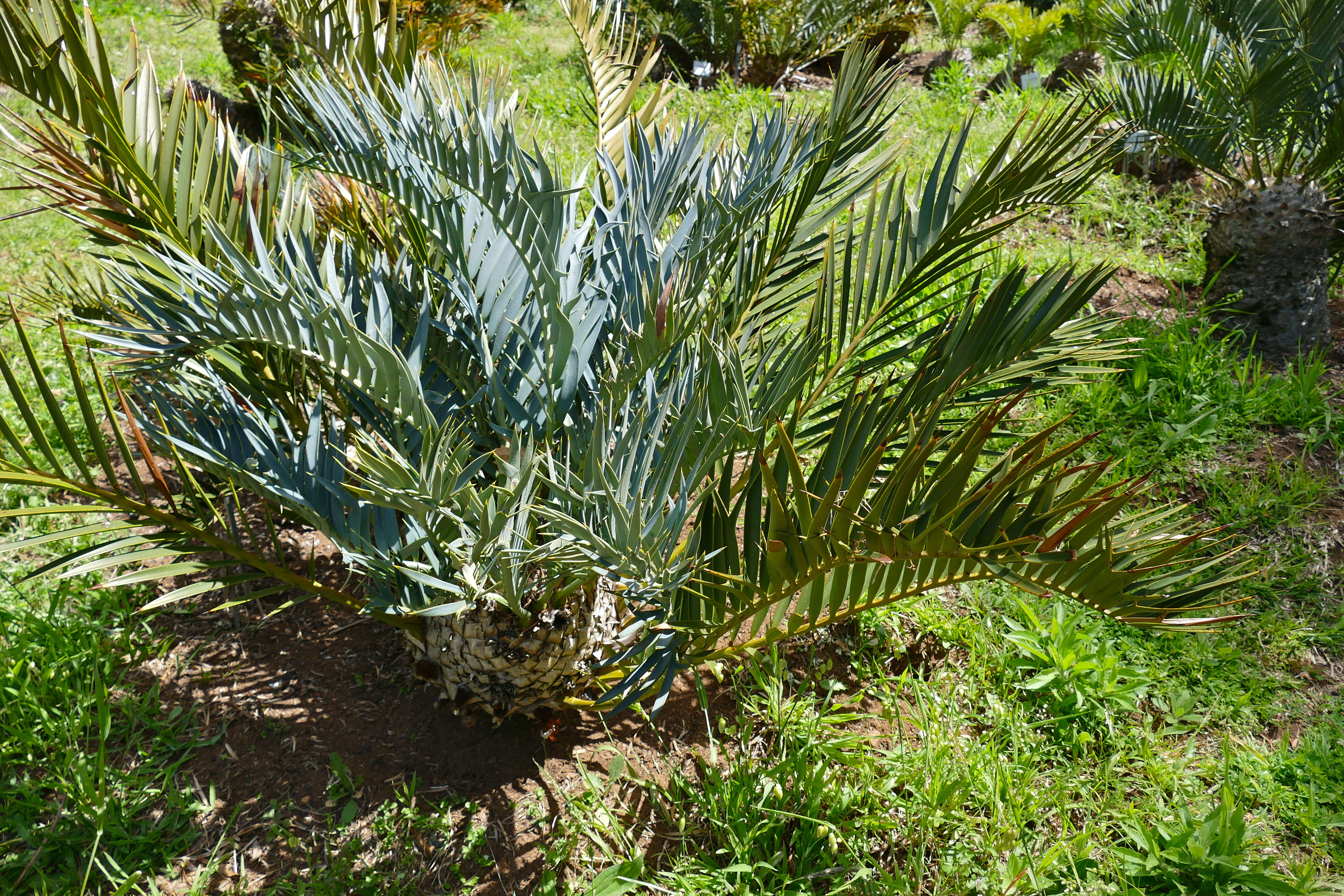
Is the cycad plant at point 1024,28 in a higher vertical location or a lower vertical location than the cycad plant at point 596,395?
higher

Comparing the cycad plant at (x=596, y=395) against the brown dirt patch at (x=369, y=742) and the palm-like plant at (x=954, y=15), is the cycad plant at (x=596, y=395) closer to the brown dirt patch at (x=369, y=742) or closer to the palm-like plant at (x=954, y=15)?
the brown dirt patch at (x=369, y=742)

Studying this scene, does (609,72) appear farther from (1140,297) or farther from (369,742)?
(1140,297)

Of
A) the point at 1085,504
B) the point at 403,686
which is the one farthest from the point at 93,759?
the point at 1085,504

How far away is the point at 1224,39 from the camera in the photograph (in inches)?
123

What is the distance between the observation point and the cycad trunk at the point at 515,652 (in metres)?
1.55

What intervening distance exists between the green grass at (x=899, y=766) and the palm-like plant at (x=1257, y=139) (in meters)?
1.01

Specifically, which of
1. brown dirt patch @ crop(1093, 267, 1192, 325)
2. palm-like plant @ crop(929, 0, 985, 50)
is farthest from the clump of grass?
palm-like plant @ crop(929, 0, 985, 50)

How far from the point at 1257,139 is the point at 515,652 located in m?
3.08

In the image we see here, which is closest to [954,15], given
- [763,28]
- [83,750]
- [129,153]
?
[763,28]

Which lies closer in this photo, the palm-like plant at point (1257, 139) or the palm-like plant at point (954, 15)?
the palm-like plant at point (1257, 139)

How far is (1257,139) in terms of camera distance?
291 cm

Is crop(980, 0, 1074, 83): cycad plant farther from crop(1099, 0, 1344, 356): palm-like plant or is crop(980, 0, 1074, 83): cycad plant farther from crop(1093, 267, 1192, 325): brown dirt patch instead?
crop(1099, 0, 1344, 356): palm-like plant

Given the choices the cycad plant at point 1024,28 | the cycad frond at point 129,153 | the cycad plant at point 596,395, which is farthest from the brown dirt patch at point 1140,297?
the cycad plant at point 1024,28

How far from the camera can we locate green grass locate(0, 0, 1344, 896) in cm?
158
